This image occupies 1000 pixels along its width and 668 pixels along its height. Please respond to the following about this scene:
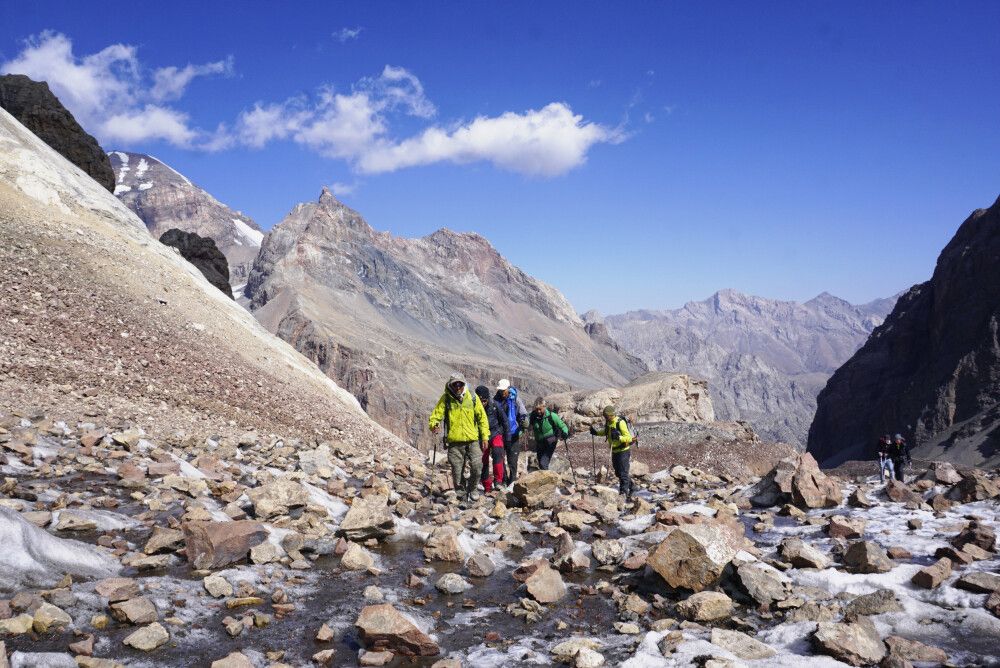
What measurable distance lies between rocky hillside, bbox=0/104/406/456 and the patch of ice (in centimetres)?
738

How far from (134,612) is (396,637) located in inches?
89.9

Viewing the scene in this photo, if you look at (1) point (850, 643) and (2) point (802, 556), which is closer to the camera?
(1) point (850, 643)

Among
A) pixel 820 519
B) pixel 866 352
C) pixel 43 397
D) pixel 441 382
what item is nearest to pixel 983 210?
pixel 866 352

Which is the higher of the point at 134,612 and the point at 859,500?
the point at 134,612

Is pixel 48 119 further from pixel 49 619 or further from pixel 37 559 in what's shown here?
pixel 49 619

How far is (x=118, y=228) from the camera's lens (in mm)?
25812

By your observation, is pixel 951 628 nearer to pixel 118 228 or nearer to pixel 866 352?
pixel 118 228

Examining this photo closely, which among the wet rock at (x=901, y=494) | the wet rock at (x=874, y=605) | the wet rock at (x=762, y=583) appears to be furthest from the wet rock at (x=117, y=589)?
the wet rock at (x=901, y=494)

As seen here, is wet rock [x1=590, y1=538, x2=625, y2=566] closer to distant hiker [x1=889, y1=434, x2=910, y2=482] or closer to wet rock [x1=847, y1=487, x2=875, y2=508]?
wet rock [x1=847, y1=487, x2=875, y2=508]

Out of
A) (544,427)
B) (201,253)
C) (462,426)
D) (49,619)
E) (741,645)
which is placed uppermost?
(201,253)

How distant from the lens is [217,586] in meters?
6.26

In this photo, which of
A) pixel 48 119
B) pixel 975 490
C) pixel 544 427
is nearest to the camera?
pixel 975 490

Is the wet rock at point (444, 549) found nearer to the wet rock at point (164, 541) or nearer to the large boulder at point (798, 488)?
the wet rock at point (164, 541)

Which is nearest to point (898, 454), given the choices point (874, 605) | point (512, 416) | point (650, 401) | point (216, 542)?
point (650, 401)
